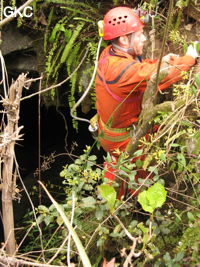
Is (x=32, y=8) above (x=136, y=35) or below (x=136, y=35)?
above

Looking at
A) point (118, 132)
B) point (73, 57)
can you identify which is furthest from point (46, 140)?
point (118, 132)

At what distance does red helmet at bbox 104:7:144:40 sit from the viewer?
3465 mm

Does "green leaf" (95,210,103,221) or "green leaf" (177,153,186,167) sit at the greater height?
"green leaf" (177,153,186,167)

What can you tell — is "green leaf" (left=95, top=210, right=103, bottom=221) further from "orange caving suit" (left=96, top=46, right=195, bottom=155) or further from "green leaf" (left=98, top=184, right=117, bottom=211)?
"orange caving suit" (left=96, top=46, right=195, bottom=155)

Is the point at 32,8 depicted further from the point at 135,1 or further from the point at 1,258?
the point at 1,258

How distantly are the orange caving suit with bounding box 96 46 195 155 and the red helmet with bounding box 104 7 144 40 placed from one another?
19 cm

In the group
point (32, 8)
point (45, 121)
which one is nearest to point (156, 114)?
point (32, 8)

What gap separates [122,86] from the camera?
340 cm

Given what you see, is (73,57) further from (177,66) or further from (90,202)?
(90,202)

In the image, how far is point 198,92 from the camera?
2291 millimetres

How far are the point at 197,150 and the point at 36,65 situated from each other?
130 inches

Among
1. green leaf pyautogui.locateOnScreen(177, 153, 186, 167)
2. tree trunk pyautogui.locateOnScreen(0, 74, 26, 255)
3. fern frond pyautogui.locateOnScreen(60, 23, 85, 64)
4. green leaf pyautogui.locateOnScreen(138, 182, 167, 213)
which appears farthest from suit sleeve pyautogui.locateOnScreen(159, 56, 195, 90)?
fern frond pyautogui.locateOnScreen(60, 23, 85, 64)

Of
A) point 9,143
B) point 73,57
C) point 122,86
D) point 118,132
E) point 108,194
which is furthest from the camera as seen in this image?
point 73,57

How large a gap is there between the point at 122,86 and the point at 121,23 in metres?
0.59
